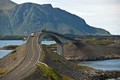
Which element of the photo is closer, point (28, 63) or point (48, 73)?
point (48, 73)

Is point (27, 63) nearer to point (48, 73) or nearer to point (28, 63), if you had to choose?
point (28, 63)

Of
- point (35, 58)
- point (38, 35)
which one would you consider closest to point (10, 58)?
point (35, 58)

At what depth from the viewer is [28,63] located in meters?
99.5

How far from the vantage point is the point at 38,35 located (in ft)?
538

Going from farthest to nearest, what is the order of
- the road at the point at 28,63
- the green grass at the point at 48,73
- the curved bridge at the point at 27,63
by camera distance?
the green grass at the point at 48,73, the road at the point at 28,63, the curved bridge at the point at 27,63

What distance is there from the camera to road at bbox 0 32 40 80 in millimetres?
83169

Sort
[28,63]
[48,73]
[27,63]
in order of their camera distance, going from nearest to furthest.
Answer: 1. [48,73]
2. [28,63]
3. [27,63]

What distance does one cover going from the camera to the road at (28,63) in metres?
83.2

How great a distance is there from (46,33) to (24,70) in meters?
99.2

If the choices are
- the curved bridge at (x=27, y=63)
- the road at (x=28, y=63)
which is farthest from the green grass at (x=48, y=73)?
the road at (x=28, y=63)

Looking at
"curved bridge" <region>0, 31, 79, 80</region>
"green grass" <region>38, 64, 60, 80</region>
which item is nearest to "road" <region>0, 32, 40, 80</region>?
"curved bridge" <region>0, 31, 79, 80</region>

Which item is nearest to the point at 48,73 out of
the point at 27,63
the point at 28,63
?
the point at 28,63

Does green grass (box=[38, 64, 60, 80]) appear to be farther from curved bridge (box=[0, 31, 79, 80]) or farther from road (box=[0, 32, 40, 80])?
road (box=[0, 32, 40, 80])

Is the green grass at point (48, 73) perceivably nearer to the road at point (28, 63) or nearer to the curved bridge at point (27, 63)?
the curved bridge at point (27, 63)
